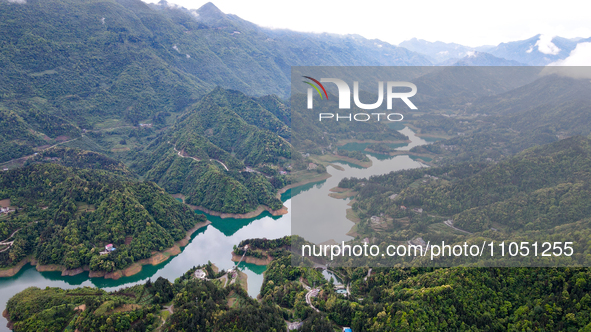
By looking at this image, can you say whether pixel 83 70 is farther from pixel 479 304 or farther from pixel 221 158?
pixel 479 304

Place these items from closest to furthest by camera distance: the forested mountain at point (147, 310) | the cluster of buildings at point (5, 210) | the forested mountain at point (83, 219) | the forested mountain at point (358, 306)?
the forested mountain at point (358, 306) → the forested mountain at point (147, 310) → the forested mountain at point (83, 219) → the cluster of buildings at point (5, 210)

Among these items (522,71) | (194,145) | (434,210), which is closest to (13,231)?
(194,145)

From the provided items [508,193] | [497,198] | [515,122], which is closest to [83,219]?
[497,198]

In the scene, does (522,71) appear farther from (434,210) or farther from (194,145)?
(194,145)

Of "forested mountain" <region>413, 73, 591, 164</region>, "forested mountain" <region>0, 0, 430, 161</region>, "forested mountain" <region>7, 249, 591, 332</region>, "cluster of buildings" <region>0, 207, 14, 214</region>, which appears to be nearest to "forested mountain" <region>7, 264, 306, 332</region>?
"forested mountain" <region>7, 249, 591, 332</region>

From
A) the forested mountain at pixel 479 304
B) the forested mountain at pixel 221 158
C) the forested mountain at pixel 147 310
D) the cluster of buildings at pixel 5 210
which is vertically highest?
the forested mountain at pixel 221 158

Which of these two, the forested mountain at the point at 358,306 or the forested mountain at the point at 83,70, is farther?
the forested mountain at the point at 83,70

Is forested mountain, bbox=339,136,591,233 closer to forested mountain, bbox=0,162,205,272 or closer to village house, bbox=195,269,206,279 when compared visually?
village house, bbox=195,269,206,279

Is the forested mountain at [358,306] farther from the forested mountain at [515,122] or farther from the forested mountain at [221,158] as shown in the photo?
the forested mountain at [515,122]

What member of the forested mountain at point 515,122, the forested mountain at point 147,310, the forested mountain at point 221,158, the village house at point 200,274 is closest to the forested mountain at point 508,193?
the forested mountain at point 221,158
